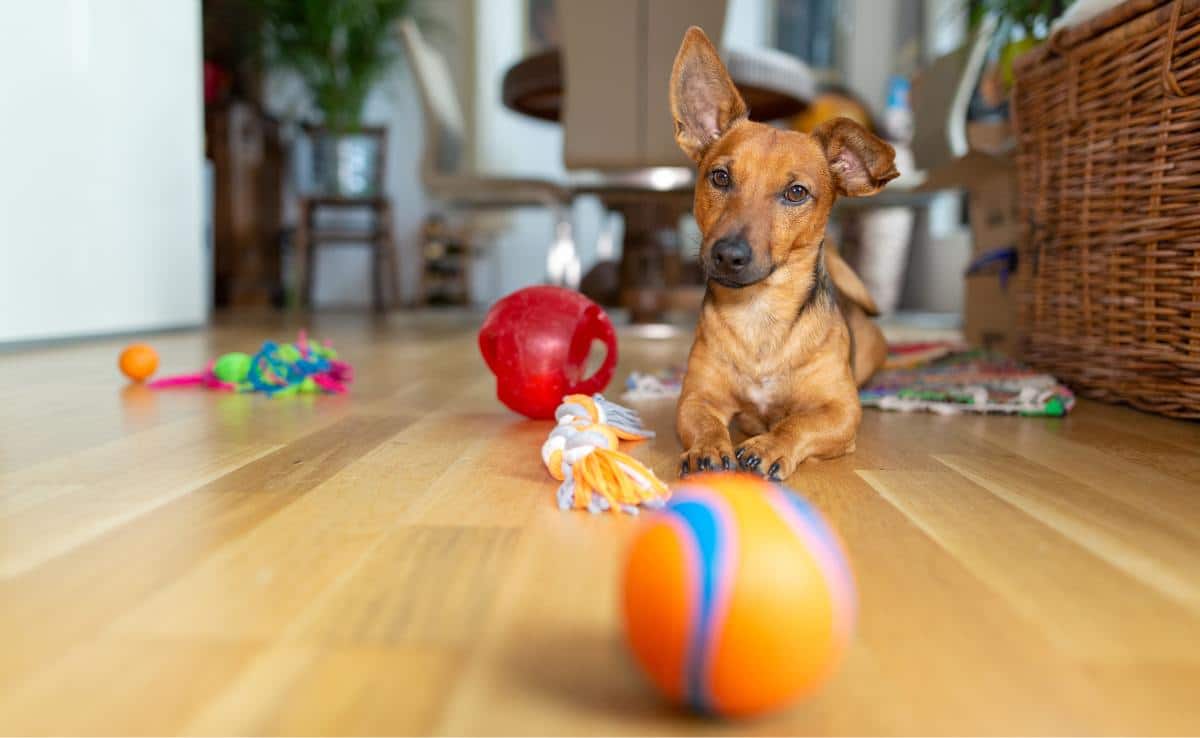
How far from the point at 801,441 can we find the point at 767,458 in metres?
0.13

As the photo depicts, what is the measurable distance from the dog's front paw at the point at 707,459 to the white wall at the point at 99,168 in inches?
113

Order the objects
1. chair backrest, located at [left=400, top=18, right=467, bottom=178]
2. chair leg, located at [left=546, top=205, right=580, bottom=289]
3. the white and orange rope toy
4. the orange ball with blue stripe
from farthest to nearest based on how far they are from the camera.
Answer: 1. chair backrest, located at [left=400, top=18, right=467, bottom=178]
2. chair leg, located at [left=546, top=205, right=580, bottom=289]
3. the white and orange rope toy
4. the orange ball with blue stripe

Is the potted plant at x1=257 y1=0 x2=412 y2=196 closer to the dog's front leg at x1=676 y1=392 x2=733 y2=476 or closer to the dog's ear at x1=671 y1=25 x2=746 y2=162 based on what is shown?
the dog's ear at x1=671 y1=25 x2=746 y2=162

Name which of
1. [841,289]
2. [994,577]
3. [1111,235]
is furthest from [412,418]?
[1111,235]

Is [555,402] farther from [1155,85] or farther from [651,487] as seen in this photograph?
[1155,85]

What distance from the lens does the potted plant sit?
6.95 meters

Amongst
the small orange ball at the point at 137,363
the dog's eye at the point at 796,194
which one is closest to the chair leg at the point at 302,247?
the small orange ball at the point at 137,363

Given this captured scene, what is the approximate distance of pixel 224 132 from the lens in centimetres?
682

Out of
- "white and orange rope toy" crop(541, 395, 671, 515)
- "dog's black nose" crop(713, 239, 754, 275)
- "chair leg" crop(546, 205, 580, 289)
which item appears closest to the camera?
"white and orange rope toy" crop(541, 395, 671, 515)

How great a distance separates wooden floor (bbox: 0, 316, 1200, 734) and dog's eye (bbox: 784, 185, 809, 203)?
1.55ft

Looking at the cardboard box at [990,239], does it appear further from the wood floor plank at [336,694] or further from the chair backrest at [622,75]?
the wood floor plank at [336,694]

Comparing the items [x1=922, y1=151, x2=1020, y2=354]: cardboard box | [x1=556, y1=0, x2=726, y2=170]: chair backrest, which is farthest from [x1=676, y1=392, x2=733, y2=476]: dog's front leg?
[x1=556, y1=0, x2=726, y2=170]: chair backrest

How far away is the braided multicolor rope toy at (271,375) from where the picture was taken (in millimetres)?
2316

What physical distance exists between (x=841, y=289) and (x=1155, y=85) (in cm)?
76
